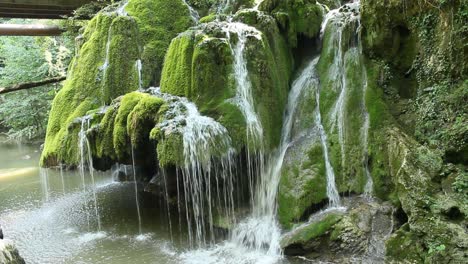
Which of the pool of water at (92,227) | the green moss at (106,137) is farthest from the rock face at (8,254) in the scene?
the green moss at (106,137)

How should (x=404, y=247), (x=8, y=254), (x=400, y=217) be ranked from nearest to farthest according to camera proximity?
1. (x=404, y=247)
2. (x=8, y=254)
3. (x=400, y=217)

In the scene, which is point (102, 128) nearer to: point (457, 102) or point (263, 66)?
point (263, 66)

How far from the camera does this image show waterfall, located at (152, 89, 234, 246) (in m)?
7.70

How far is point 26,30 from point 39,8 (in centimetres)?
154

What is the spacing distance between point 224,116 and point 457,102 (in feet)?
14.5

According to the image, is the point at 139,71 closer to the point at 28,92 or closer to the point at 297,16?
the point at 297,16

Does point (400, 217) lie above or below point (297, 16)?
below

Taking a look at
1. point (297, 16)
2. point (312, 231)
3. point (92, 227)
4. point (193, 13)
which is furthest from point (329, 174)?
point (193, 13)

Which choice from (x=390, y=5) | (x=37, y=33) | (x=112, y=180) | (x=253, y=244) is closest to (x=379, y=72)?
(x=390, y=5)

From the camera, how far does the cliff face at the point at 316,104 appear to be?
6602 mm

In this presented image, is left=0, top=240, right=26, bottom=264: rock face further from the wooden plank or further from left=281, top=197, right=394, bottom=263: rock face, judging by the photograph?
the wooden plank

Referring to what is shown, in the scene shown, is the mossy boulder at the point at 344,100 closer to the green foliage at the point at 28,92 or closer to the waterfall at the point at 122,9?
the waterfall at the point at 122,9

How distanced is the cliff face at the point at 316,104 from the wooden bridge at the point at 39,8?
546 cm

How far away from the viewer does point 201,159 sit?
7.69 meters
